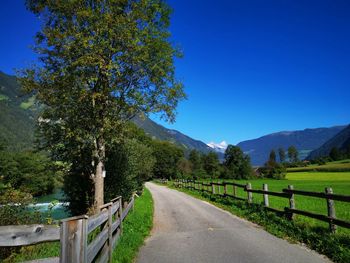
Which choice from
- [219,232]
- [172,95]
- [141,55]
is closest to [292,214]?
[219,232]

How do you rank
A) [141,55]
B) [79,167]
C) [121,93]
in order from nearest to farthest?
[141,55], [121,93], [79,167]

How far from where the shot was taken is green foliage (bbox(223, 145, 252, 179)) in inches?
4724

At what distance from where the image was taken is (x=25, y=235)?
4.51 m

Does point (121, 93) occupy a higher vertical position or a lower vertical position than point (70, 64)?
lower

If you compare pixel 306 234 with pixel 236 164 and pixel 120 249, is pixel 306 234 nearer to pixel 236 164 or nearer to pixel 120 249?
pixel 120 249

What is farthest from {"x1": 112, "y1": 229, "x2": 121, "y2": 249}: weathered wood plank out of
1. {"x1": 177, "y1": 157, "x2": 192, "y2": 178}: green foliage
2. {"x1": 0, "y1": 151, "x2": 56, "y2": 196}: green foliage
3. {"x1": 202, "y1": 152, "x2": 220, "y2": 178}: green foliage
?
{"x1": 177, "y1": 157, "x2": 192, "y2": 178}: green foliage

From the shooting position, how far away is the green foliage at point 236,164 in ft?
394

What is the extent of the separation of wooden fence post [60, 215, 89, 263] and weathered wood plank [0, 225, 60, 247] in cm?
11

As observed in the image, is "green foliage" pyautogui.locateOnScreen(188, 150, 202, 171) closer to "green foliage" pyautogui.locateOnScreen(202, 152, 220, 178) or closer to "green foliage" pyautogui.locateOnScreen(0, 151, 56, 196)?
"green foliage" pyautogui.locateOnScreen(202, 152, 220, 178)

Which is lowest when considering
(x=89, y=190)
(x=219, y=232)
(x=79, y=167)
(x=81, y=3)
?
(x=219, y=232)

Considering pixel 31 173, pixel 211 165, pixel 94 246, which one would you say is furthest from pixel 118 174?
pixel 211 165

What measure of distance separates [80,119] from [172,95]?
4921 millimetres

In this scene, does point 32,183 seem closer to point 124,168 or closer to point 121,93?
point 124,168

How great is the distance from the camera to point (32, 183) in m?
72.0
